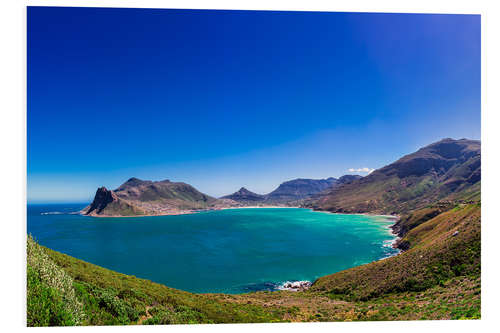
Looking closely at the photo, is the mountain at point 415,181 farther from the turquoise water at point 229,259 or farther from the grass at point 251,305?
the grass at point 251,305

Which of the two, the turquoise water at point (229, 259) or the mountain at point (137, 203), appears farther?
the mountain at point (137, 203)

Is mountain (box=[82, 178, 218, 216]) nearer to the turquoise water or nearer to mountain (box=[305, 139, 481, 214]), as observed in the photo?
the turquoise water

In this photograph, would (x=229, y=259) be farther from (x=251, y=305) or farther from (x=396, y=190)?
(x=396, y=190)

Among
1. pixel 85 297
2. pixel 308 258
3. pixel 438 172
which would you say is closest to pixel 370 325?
pixel 85 297

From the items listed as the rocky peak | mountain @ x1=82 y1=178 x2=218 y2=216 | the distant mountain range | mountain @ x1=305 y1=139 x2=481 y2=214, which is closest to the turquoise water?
mountain @ x1=82 y1=178 x2=218 y2=216

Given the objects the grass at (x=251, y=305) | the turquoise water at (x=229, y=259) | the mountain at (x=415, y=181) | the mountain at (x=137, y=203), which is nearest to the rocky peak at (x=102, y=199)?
the mountain at (x=137, y=203)

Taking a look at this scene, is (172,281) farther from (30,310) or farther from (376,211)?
(376,211)
